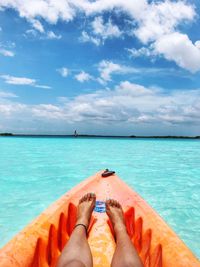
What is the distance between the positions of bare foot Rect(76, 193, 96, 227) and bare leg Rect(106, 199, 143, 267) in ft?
0.60

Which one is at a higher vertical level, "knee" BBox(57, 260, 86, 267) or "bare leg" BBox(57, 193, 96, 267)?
"knee" BBox(57, 260, 86, 267)

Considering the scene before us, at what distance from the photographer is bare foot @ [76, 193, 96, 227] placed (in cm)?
198

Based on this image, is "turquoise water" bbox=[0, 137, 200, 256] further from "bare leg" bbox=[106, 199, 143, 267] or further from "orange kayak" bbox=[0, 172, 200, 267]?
"bare leg" bbox=[106, 199, 143, 267]

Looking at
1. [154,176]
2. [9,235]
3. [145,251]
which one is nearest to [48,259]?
[145,251]

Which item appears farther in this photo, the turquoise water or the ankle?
the turquoise water

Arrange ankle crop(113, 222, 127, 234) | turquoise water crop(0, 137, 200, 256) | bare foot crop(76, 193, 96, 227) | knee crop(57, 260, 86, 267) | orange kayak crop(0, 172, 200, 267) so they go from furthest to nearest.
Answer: turquoise water crop(0, 137, 200, 256), bare foot crop(76, 193, 96, 227), ankle crop(113, 222, 127, 234), orange kayak crop(0, 172, 200, 267), knee crop(57, 260, 86, 267)

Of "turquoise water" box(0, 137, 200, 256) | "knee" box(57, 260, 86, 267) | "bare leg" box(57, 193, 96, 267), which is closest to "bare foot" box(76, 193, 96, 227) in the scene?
"bare leg" box(57, 193, 96, 267)

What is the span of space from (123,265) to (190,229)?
257 centimetres

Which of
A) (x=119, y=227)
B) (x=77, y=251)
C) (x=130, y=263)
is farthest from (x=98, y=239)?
(x=130, y=263)

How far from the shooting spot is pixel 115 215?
2.15 m

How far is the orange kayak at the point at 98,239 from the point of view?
1.38 meters

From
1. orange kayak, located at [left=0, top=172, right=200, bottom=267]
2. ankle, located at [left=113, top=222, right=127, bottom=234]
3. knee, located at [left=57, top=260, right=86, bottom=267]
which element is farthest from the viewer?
ankle, located at [left=113, top=222, right=127, bottom=234]

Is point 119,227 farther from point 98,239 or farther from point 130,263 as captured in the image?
point 130,263

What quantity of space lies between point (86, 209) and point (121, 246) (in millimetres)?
747
